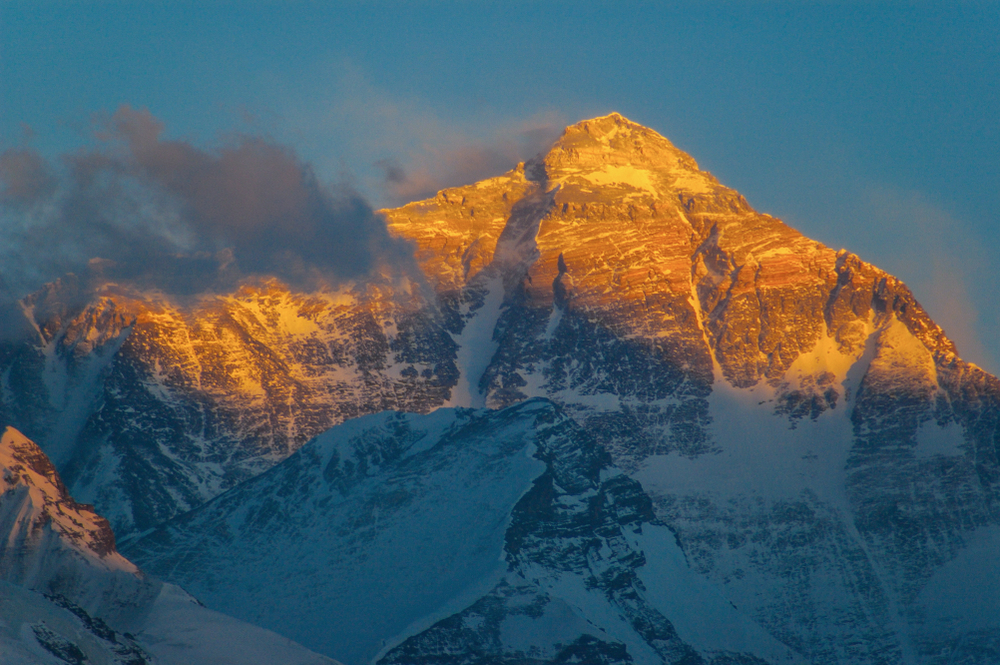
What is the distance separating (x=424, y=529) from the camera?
18688cm

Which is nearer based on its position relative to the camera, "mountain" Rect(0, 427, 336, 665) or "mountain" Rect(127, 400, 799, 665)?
"mountain" Rect(0, 427, 336, 665)

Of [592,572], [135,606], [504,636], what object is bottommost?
[135,606]

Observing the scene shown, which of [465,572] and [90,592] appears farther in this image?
[465,572]

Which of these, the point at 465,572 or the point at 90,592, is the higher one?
the point at 465,572

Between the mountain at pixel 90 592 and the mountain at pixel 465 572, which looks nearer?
the mountain at pixel 90 592

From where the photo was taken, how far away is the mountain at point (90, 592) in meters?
98.9

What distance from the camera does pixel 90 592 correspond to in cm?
11050

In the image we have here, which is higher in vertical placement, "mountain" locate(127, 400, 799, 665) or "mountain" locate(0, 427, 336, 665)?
"mountain" locate(127, 400, 799, 665)

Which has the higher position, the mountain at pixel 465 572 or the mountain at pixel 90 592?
the mountain at pixel 465 572

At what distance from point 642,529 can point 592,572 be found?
1637cm

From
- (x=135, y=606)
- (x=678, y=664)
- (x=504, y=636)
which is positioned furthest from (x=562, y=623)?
(x=135, y=606)

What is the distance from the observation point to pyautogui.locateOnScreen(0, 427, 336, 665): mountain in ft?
324

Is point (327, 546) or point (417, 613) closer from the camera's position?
point (417, 613)

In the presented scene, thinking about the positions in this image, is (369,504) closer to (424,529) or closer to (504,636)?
(424,529)
